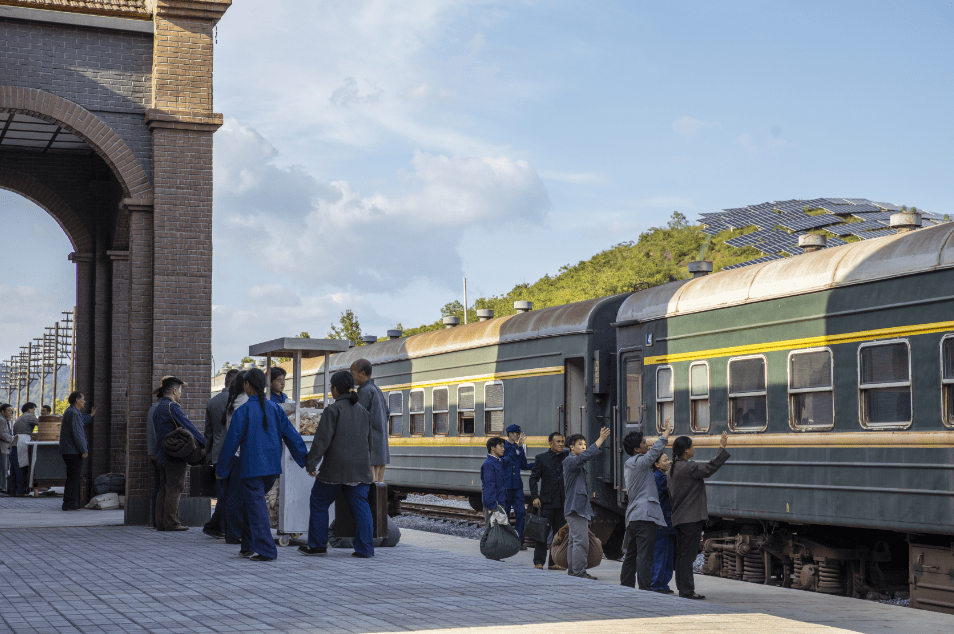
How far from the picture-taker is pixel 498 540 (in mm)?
11711

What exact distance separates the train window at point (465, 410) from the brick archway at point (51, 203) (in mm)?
7087

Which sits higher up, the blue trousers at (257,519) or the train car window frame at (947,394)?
the train car window frame at (947,394)

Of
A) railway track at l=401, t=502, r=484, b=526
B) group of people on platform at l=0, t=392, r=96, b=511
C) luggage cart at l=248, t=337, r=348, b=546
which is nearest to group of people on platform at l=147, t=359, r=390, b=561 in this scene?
luggage cart at l=248, t=337, r=348, b=546

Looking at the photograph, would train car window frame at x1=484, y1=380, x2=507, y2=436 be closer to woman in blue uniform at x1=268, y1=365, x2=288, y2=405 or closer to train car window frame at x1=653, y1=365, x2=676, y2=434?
train car window frame at x1=653, y1=365, x2=676, y2=434

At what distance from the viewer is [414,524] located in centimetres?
2116

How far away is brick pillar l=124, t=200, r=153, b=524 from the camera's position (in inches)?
562

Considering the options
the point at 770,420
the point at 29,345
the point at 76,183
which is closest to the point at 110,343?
the point at 76,183

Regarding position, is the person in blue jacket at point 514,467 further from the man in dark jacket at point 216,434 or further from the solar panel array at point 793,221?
the solar panel array at point 793,221

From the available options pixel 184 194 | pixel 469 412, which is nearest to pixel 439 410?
pixel 469 412

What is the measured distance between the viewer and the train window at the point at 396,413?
2220 centimetres

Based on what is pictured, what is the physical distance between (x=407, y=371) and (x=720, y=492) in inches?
411

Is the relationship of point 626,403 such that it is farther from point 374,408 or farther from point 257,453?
point 257,453

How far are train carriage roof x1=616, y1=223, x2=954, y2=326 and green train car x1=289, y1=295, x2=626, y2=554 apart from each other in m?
1.38

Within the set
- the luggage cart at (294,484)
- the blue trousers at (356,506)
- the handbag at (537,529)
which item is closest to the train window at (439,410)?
the handbag at (537,529)
